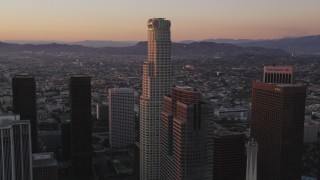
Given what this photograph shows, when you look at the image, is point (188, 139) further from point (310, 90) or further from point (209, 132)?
point (310, 90)

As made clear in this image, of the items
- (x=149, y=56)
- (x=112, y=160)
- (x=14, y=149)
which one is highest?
(x=149, y=56)

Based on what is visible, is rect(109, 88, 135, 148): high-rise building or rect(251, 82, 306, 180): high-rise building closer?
rect(251, 82, 306, 180): high-rise building

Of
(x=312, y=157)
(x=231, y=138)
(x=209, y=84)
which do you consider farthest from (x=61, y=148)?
(x=209, y=84)

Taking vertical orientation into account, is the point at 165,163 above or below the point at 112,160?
above

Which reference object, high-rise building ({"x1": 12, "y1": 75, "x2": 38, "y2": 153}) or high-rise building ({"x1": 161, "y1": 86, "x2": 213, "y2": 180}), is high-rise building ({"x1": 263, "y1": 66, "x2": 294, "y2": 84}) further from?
high-rise building ({"x1": 12, "y1": 75, "x2": 38, "y2": 153})

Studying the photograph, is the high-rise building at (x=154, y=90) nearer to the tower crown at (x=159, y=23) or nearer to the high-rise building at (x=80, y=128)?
the tower crown at (x=159, y=23)

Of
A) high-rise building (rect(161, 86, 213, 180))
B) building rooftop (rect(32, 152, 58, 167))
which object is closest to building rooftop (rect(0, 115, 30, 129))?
building rooftop (rect(32, 152, 58, 167))

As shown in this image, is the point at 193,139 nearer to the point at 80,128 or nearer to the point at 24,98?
the point at 80,128
